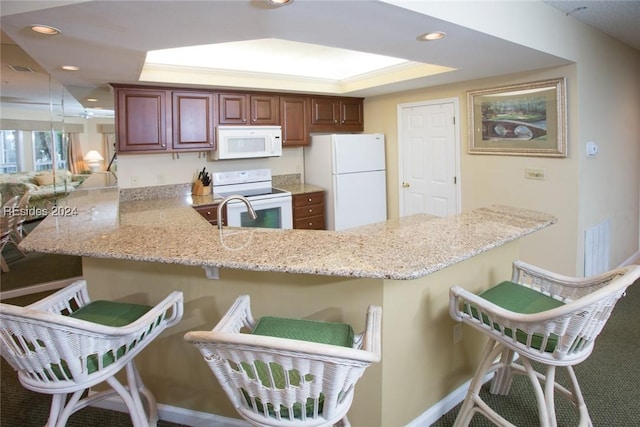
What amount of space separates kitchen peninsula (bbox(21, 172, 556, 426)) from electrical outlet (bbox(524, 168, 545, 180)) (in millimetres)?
1541

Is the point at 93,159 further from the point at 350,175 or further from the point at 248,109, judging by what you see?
the point at 350,175

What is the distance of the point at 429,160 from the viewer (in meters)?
4.52

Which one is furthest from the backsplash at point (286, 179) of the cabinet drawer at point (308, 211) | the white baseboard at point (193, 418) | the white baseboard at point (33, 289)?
the white baseboard at point (193, 418)

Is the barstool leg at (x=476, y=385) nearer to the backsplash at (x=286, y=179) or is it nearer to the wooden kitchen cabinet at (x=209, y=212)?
the wooden kitchen cabinet at (x=209, y=212)

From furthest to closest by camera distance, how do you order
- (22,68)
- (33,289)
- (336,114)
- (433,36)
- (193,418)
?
(336,114), (33,289), (22,68), (433,36), (193,418)

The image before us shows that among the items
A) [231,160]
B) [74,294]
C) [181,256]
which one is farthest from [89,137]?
[181,256]

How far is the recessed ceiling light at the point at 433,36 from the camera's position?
7.50 ft

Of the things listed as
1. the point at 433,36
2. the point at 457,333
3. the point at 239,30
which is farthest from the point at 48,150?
the point at 457,333

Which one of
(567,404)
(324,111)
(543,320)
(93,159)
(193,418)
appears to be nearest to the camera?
(543,320)

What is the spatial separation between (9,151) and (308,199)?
2.92 metres

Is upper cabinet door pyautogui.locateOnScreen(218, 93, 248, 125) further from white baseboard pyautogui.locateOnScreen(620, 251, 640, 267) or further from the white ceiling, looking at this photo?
white baseboard pyautogui.locateOnScreen(620, 251, 640, 267)

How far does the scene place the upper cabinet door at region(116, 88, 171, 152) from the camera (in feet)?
12.2

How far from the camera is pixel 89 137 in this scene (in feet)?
13.1

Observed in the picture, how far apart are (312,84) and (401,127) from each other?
1174 millimetres
